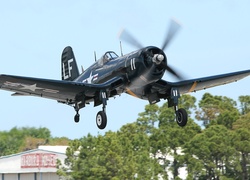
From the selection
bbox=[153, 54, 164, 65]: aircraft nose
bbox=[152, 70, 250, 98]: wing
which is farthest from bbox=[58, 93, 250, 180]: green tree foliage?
bbox=[153, 54, 164, 65]: aircraft nose

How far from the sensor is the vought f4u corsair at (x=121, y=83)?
31.1 m

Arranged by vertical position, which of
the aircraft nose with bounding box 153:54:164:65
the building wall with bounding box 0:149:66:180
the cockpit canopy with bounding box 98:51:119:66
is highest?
the building wall with bounding box 0:149:66:180

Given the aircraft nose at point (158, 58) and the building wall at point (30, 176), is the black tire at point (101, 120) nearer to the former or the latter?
the aircraft nose at point (158, 58)

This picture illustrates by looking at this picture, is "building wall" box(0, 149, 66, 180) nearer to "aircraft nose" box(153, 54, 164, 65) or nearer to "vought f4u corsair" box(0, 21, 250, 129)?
"vought f4u corsair" box(0, 21, 250, 129)

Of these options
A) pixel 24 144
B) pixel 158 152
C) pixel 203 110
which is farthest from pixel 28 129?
pixel 158 152

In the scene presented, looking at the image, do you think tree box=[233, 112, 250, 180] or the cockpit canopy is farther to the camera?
tree box=[233, 112, 250, 180]

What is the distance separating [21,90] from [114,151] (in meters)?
37.8

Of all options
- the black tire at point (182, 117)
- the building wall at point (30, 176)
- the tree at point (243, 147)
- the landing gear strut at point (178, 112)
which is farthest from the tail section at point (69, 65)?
the building wall at point (30, 176)

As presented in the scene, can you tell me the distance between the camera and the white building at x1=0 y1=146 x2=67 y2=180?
8656 centimetres

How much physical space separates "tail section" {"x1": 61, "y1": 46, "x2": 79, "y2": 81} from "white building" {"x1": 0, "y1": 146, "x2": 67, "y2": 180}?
46.3 m

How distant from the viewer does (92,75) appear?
34469mm

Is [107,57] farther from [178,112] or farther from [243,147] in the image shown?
[243,147]

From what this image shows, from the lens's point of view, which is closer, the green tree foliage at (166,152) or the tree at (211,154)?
the green tree foliage at (166,152)

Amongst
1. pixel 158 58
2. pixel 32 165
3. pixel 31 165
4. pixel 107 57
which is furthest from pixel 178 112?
pixel 31 165
